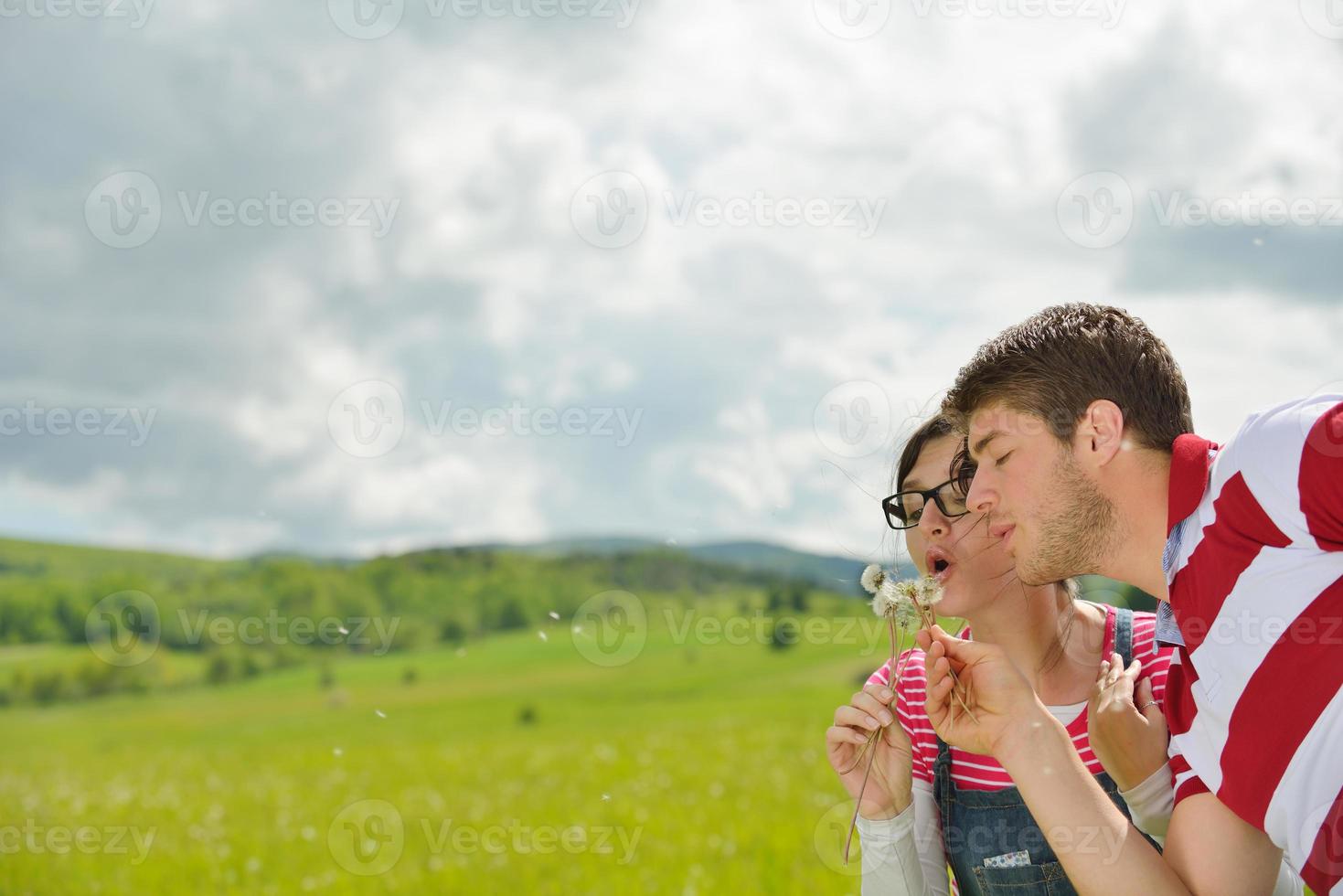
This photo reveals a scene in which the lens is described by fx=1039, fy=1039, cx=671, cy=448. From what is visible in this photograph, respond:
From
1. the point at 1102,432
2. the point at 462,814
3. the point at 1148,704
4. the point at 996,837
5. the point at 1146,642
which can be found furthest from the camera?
the point at 462,814

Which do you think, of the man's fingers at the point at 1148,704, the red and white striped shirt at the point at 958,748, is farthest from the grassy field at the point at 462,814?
the man's fingers at the point at 1148,704

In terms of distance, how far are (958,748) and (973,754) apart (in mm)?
114

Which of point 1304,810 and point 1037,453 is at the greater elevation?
point 1037,453

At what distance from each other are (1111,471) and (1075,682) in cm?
78

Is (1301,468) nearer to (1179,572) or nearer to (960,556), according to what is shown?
(1179,572)

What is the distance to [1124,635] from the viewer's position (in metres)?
3.00

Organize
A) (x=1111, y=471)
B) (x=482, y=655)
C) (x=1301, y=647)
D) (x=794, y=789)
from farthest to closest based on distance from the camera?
1. (x=482, y=655)
2. (x=794, y=789)
3. (x=1111, y=471)
4. (x=1301, y=647)

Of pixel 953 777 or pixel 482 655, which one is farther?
pixel 482 655

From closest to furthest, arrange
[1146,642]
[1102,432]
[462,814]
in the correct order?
[1102,432]
[1146,642]
[462,814]

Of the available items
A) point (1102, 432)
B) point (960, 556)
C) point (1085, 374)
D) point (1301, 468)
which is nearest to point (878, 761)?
point (960, 556)

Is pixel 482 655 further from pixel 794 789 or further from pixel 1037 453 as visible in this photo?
pixel 1037 453

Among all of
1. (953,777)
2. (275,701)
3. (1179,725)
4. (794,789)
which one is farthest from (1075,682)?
(275,701)

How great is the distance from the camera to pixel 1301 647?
2.01 m

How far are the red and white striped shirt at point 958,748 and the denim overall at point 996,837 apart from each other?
0.02 metres
